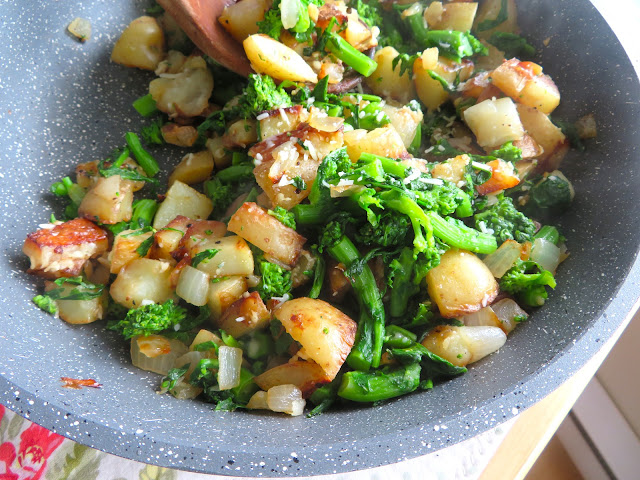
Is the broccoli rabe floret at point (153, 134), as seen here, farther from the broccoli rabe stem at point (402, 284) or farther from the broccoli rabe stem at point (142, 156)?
the broccoli rabe stem at point (402, 284)

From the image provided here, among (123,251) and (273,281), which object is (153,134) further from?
(273,281)

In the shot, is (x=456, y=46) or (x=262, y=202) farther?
(x=456, y=46)

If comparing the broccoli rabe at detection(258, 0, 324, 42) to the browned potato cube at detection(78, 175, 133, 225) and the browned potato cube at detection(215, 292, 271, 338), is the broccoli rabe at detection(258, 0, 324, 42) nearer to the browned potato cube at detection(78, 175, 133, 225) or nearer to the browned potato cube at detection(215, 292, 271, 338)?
the browned potato cube at detection(78, 175, 133, 225)

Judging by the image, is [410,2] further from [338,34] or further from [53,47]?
[53,47]

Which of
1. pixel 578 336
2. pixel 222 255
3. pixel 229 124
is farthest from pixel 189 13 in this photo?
pixel 578 336

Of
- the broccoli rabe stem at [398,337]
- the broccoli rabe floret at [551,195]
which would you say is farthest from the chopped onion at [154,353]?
the broccoli rabe floret at [551,195]

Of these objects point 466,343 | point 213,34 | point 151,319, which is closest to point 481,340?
point 466,343

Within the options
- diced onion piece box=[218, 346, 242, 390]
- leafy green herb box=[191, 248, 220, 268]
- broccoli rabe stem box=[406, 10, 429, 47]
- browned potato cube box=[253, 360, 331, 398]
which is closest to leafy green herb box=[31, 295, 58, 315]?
leafy green herb box=[191, 248, 220, 268]
